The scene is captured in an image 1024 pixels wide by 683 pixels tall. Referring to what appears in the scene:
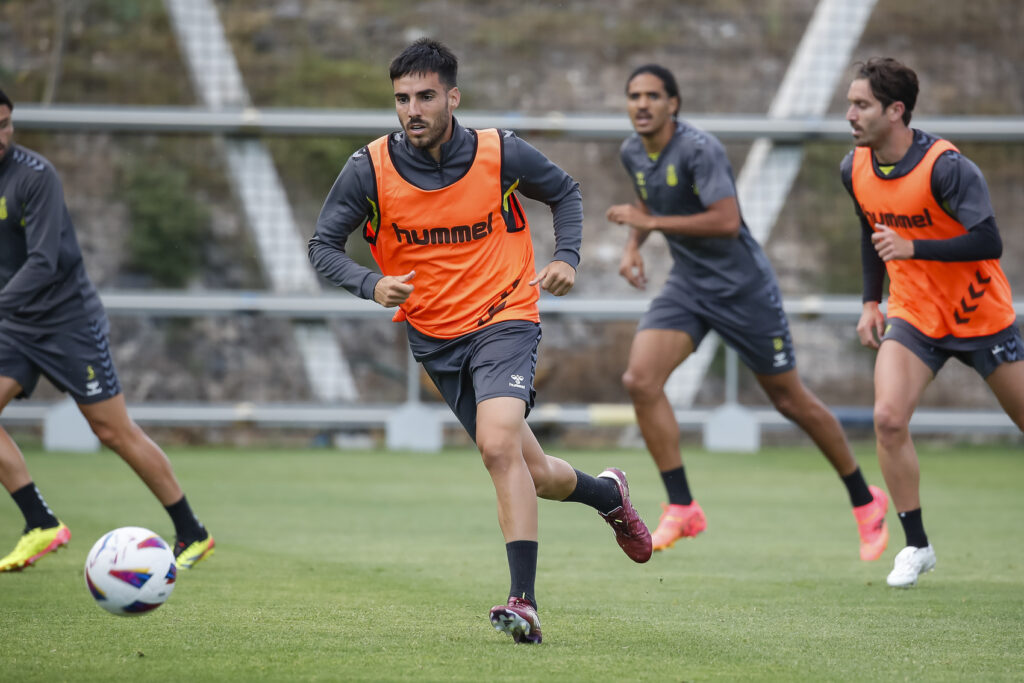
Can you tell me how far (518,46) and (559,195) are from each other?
16.8 meters

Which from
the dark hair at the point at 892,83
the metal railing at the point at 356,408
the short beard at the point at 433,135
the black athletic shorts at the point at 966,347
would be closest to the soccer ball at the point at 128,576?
the short beard at the point at 433,135

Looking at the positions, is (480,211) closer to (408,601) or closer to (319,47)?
(408,601)

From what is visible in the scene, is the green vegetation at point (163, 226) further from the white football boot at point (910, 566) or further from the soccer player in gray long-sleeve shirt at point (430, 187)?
the white football boot at point (910, 566)

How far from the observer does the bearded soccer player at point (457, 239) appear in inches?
187

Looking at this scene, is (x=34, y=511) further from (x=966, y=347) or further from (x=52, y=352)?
(x=966, y=347)

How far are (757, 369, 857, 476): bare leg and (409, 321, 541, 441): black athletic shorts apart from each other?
274 cm

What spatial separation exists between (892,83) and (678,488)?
2495mm

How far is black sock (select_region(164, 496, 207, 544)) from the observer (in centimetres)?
633

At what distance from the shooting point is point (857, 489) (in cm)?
706

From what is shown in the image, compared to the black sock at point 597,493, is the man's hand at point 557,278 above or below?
above

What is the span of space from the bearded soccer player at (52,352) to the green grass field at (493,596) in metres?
0.23

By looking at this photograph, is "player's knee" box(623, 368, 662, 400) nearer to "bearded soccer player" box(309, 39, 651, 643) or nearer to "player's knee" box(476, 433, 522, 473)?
"bearded soccer player" box(309, 39, 651, 643)

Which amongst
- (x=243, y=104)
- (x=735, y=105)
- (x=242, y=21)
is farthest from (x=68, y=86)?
(x=735, y=105)

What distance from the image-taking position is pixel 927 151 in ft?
19.4
